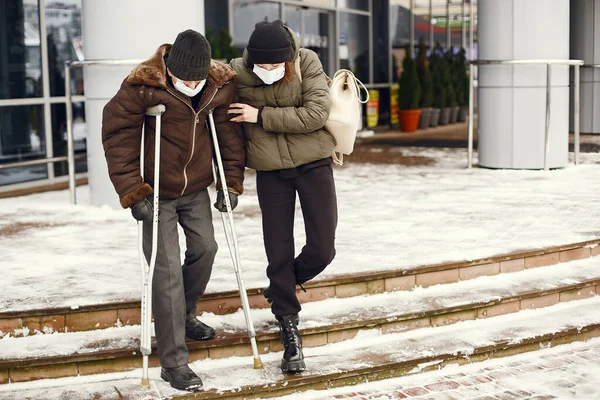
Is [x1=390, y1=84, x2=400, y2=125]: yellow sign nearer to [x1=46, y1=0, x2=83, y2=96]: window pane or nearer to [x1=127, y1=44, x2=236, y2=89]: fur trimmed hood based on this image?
[x1=46, y1=0, x2=83, y2=96]: window pane

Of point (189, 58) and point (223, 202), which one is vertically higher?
point (189, 58)

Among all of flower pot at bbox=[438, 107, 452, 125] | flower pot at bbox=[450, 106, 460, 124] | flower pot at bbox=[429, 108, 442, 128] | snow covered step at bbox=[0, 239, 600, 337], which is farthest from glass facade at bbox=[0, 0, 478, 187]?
flower pot at bbox=[450, 106, 460, 124]

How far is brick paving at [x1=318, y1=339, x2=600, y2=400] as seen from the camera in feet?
16.4

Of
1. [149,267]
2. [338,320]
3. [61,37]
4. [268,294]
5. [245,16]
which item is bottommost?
[338,320]

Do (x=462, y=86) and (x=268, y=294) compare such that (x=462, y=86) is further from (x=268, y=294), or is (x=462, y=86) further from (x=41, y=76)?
(x=268, y=294)

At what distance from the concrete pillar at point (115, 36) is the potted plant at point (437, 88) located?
11.8 meters

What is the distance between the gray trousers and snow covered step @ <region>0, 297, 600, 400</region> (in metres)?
0.26

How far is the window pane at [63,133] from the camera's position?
11742mm

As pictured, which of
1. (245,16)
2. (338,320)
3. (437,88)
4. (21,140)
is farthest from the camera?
(437,88)

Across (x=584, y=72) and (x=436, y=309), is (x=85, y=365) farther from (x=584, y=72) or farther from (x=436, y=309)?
(x=584, y=72)

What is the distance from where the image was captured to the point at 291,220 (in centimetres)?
→ 505

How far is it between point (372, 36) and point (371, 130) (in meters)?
2.61

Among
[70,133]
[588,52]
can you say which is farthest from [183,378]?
[588,52]

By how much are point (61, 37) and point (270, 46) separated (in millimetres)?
7761
